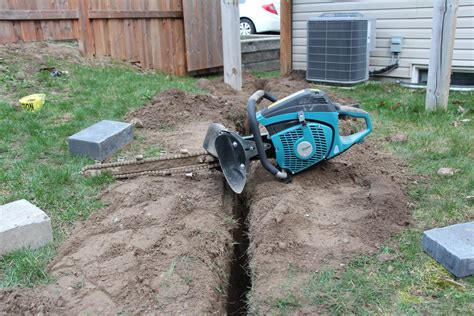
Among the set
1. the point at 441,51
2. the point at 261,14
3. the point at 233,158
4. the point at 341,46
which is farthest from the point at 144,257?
the point at 261,14

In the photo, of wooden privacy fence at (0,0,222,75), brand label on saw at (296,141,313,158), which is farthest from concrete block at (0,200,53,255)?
wooden privacy fence at (0,0,222,75)

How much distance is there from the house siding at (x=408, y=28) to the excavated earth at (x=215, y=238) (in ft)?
12.6

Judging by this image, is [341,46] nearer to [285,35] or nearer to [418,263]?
[285,35]

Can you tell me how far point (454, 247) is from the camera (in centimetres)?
269

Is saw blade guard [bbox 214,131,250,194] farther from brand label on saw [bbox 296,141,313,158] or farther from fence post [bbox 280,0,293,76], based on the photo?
fence post [bbox 280,0,293,76]

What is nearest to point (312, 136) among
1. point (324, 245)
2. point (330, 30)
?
point (324, 245)

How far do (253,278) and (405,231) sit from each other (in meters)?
1.08

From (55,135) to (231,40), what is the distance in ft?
11.3

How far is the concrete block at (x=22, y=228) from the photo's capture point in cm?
300

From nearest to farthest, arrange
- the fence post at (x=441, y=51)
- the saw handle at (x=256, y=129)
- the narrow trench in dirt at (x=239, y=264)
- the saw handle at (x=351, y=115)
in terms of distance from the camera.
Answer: the narrow trench in dirt at (x=239, y=264)
the saw handle at (x=256, y=129)
the saw handle at (x=351, y=115)
the fence post at (x=441, y=51)

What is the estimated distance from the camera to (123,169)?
13.6 ft

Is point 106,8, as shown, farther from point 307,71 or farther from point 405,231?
point 405,231

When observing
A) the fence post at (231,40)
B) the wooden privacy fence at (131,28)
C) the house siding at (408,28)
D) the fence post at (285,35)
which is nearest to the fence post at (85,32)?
the wooden privacy fence at (131,28)

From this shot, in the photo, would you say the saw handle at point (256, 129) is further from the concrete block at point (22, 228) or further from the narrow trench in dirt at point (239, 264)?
the concrete block at point (22, 228)
